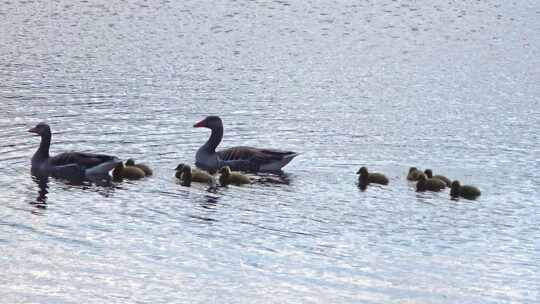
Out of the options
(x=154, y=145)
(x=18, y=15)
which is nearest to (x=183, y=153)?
(x=154, y=145)

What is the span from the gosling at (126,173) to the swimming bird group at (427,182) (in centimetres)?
449

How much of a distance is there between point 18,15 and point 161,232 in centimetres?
3105

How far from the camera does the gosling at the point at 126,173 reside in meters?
26.2

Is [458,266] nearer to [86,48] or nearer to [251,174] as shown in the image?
[251,174]

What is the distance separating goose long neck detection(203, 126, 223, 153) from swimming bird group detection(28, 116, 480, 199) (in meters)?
0.87

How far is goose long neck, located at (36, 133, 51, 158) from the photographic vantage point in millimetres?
27484

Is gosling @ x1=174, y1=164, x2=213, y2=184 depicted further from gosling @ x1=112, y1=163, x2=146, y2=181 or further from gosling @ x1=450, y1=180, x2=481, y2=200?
gosling @ x1=450, y1=180, x2=481, y2=200

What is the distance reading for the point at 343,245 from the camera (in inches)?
845

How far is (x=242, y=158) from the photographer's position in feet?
94.2

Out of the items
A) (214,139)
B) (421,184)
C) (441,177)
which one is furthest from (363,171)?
(214,139)

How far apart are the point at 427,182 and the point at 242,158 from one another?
467 centimetres

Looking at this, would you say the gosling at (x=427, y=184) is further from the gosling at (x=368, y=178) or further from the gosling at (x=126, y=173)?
the gosling at (x=126, y=173)

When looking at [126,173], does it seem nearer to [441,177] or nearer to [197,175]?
A: [197,175]

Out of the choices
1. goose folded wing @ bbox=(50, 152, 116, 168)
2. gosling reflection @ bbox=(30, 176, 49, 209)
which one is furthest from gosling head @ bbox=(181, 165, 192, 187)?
gosling reflection @ bbox=(30, 176, 49, 209)
